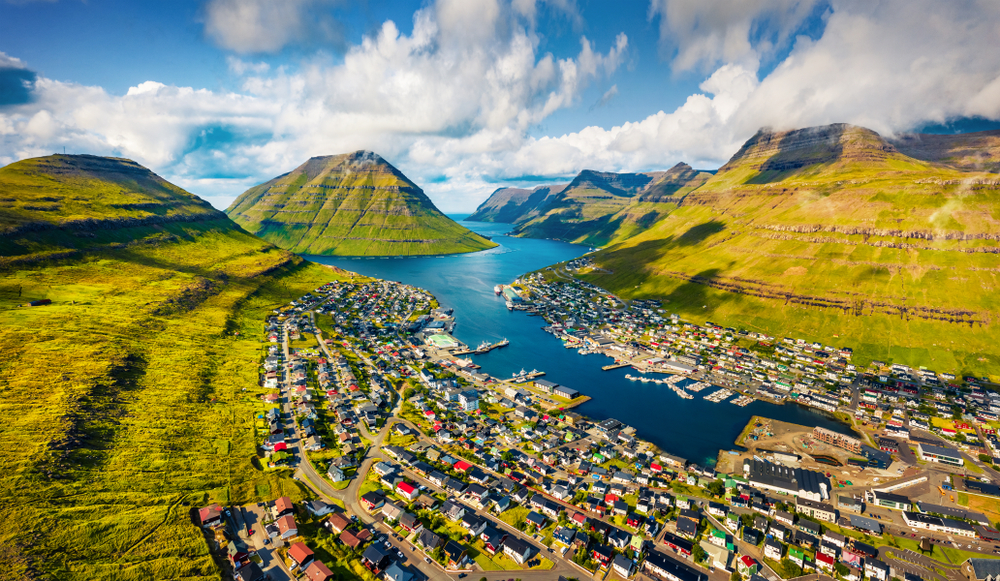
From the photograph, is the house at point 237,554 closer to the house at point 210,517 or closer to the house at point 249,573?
the house at point 249,573

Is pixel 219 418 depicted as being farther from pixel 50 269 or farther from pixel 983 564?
pixel 983 564

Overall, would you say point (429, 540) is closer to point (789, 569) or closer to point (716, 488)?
point (716, 488)

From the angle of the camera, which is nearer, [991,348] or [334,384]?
[334,384]

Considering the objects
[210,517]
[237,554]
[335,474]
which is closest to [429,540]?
[335,474]

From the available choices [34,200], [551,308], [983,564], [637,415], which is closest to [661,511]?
[637,415]

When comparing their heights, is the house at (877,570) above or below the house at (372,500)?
above

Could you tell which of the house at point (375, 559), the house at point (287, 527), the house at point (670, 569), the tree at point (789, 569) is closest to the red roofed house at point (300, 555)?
the house at point (287, 527)
